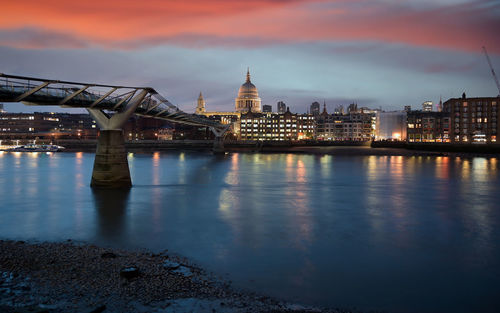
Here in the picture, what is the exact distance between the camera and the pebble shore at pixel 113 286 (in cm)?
1109

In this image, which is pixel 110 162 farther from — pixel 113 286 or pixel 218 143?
pixel 218 143

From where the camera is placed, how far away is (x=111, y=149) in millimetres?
35031

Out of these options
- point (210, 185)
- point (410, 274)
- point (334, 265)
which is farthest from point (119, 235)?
point (210, 185)

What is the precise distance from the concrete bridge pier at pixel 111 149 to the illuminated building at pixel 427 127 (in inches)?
7065

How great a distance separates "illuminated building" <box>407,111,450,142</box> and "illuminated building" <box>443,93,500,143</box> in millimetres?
12585

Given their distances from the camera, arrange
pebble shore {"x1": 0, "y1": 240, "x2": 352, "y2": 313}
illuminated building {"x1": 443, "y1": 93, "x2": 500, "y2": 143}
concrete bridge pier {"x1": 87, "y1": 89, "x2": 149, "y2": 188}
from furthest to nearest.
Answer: illuminated building {"x1": 443, "y1": 93, "x2": 500, "y2": 143}
concrete bridge pier {"x1": 87, "y1": 89, "x2": 149, "y2": 188}
pebble shore {"x1": 0, "y1": 240, "x2": 352, "y2": 313}

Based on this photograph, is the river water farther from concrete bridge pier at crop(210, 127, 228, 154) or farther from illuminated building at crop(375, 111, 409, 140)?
illuminated building at crop(375, 111, 409, 140)

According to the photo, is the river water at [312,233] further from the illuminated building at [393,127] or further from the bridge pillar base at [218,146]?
the illuminated building at [393,127]

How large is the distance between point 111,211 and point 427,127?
19099 centimetres

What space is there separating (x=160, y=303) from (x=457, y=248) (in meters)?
14.5

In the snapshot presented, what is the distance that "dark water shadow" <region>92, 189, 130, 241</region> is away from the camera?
70.0ft

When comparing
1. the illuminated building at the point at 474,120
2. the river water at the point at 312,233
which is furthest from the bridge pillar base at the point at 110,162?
the illuminated building at the point at 474,120

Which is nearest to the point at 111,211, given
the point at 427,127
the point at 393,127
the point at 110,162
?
the point at 110,162

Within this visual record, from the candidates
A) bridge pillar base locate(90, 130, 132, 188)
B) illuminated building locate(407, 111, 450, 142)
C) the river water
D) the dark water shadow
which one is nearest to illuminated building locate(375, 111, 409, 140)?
illuminated building locate(407, 111, 450, 142)
